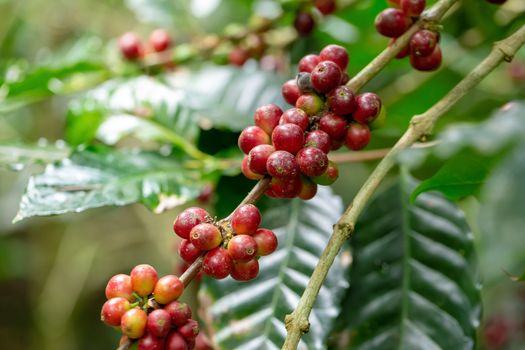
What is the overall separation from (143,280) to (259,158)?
177mm

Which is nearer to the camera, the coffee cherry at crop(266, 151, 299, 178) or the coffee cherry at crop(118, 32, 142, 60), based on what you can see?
the coffee cherry at crop(266, 151, 299, 178)

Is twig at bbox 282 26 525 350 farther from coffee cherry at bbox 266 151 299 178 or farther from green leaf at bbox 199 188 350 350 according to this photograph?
green leaf at bbox 199 188 350 350

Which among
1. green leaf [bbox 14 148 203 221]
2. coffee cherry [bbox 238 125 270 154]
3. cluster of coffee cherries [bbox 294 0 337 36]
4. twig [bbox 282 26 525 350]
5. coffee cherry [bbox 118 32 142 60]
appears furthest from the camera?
coffee cherry [bbox 118 32 142 60]

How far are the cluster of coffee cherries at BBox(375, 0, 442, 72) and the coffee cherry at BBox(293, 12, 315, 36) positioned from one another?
0.50 m

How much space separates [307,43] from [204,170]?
0.43 meters

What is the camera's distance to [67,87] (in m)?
1.31

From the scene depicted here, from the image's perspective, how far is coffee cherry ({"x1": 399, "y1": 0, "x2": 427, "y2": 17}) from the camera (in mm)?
694

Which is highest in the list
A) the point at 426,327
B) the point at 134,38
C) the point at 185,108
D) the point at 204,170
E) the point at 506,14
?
the point at 506,14

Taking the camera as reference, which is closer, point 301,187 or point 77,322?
point 301,187

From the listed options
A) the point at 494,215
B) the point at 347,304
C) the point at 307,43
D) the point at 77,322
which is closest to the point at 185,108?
the point at 307,43

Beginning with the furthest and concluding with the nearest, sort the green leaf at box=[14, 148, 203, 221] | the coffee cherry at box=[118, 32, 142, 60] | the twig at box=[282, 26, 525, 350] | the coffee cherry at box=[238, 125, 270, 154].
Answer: the coffee cherry at box=[118, 32, 142, 60]
the green leaf at box=[14, 148, 203, 221]
the coffee cherry at box=[238, 125, 270, 154]
the twig at box=[282, 26, 525, 350]

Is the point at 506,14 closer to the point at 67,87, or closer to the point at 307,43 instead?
the point at 307,43

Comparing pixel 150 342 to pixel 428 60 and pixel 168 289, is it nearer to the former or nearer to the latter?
pixel 168 289

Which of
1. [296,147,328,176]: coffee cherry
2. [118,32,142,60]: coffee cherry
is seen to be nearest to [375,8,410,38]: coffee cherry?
[296,147,328,176]: coffee cherry
